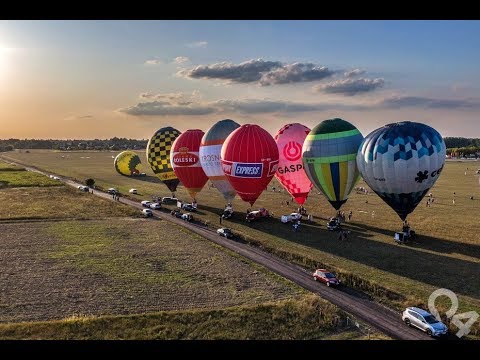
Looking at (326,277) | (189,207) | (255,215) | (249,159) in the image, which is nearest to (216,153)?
(249,159)

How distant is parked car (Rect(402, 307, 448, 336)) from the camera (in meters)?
20.5

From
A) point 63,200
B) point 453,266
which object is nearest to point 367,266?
point 453,266

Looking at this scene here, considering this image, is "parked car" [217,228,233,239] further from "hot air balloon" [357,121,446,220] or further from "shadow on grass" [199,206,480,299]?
"hot air balloon" [357,121,446,220]

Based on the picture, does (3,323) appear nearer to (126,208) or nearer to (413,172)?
(413,172)

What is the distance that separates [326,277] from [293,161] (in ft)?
66.5

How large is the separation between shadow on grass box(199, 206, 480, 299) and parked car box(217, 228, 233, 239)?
361 cm

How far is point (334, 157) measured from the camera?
39.8m

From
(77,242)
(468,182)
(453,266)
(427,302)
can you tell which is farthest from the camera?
(468,182)

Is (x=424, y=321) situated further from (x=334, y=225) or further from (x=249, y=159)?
(x=249, y=159)

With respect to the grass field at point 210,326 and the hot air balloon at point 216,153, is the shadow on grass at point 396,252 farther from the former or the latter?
the grass field at point 210,326

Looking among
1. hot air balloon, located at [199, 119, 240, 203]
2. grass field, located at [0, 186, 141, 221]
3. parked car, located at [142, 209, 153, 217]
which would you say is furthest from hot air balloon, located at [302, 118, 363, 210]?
grass field, located at [0, 186, 141, 221]
